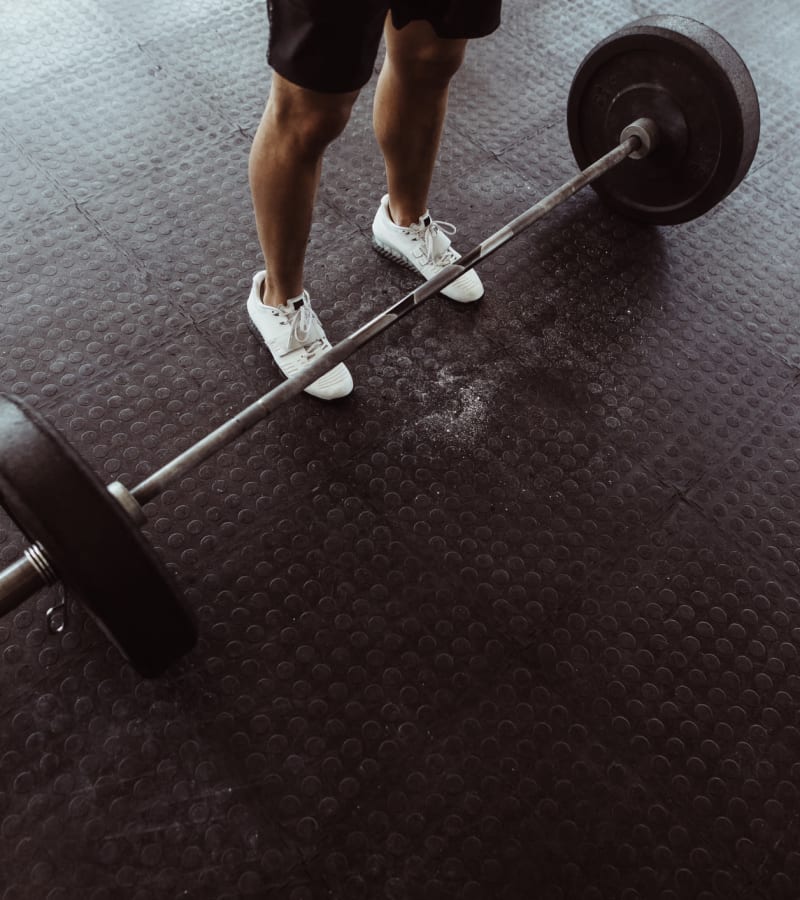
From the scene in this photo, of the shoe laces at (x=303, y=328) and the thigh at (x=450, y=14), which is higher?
the thigh at (x=450, y=14)

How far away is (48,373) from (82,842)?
0.79m

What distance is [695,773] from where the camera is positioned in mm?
1137

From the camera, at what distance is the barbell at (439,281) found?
2.83 feet

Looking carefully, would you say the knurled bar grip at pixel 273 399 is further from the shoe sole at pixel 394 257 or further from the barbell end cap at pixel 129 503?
the shoe sole at pixel 394 257

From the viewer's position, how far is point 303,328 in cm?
143

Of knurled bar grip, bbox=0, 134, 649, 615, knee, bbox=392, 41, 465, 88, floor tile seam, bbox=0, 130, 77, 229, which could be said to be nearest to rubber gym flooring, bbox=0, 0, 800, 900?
floor tile seam, bbox=0, 130, 77, 229

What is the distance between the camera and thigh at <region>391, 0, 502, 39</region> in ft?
3.73

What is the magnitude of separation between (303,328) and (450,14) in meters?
0.55

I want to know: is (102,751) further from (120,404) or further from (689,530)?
(689,530)

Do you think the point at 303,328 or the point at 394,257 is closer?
the point at 303,328

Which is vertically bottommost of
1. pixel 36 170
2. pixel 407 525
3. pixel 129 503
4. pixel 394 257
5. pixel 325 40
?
pixel 407 525

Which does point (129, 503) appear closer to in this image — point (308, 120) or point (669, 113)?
point (308, 120)

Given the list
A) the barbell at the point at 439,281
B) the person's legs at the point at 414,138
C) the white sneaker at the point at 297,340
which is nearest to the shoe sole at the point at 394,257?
the person's legs at the point at 414,138

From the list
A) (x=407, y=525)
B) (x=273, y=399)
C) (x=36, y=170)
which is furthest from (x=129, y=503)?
(x=36, y=170)
